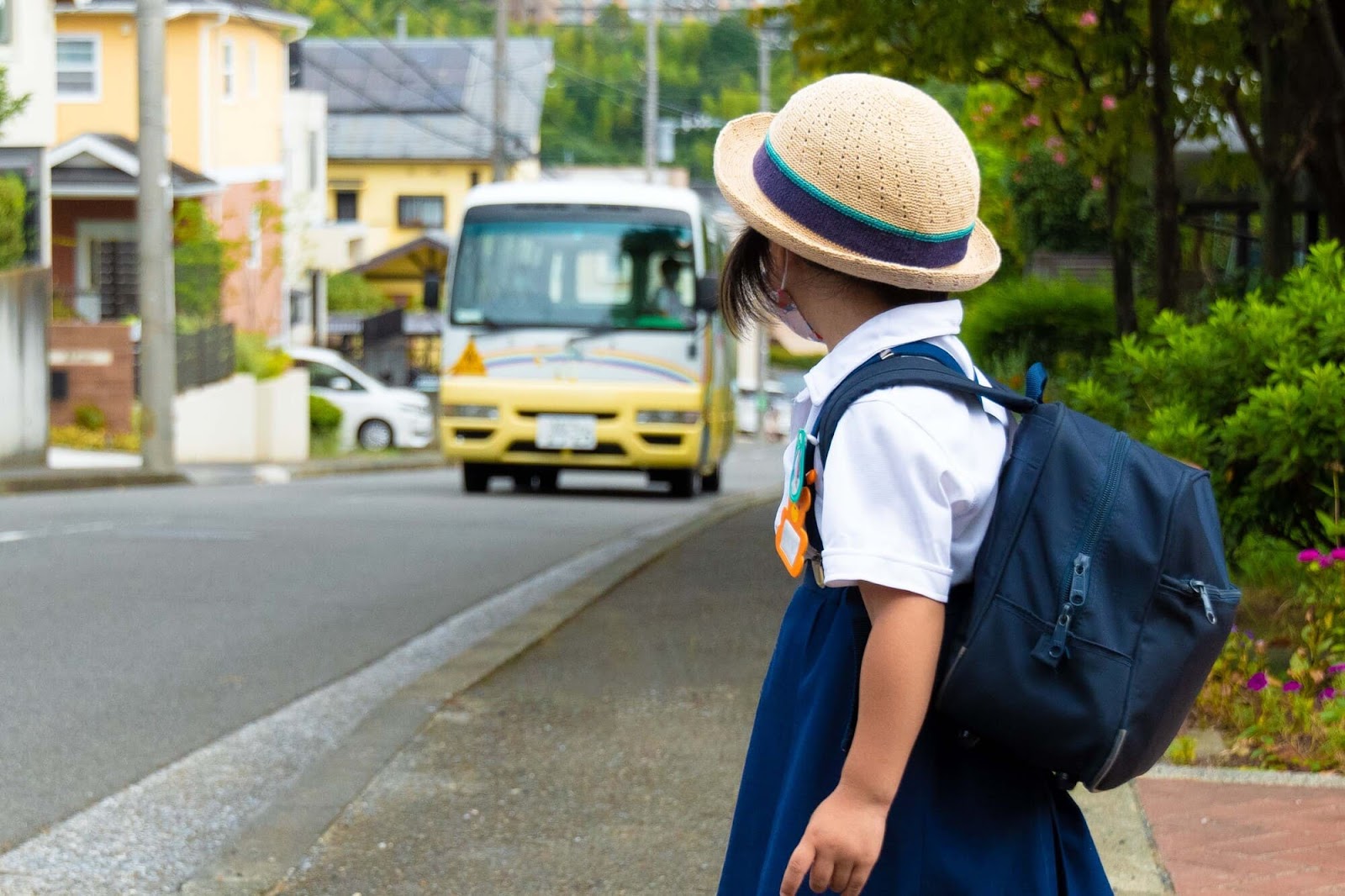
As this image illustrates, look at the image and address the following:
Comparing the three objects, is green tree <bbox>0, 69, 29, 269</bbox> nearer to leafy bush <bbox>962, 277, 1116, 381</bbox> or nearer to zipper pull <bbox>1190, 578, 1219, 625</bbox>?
leafy bush <bbox>962, 277, 1116, 381</bbox>

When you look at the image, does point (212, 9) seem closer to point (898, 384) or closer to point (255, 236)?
point (255, 236)

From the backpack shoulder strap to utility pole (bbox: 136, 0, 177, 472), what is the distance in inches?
730

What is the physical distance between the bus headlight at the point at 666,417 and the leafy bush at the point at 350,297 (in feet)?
123

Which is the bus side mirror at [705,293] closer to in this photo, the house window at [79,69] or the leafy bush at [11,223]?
the leafy bush at [11,223]

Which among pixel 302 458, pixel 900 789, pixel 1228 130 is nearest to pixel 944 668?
pixel 900 789

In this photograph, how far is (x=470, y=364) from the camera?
660 inches

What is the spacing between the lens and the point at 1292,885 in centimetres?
387

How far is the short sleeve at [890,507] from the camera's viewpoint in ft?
6.50

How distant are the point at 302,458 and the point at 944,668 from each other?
27.4m

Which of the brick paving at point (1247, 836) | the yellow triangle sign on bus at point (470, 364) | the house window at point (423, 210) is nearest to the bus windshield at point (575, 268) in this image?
the yellow triangle sign on bus at point (470, 364)

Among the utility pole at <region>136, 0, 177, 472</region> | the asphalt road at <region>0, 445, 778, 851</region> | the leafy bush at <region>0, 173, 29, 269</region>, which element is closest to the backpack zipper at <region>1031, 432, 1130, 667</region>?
the asphalt road at <region>0, 445, 778, 851</region>

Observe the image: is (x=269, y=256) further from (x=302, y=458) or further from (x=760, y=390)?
(x=760, y=390)

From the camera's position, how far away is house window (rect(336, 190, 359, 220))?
63.2 m

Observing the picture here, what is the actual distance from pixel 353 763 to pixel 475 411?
11467mm
